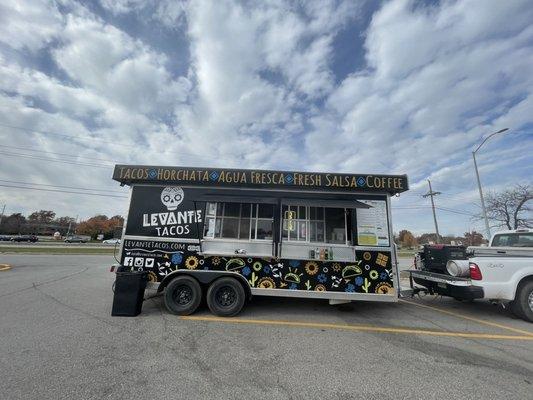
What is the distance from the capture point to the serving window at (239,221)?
6.49 m

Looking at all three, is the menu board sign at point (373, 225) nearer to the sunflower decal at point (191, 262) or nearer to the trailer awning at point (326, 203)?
the trailer awning at point (326, 203)

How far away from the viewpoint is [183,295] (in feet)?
20.3

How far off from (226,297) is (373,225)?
3.81 metres

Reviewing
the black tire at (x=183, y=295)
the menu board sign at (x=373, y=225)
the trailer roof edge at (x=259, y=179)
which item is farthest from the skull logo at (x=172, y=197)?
the menu board sign at (x=373, y=225)

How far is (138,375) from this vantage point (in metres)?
3.42

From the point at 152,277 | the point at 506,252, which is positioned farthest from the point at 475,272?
the point at 152,277

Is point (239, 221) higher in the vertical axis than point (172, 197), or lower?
lower

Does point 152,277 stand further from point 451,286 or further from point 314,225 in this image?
point 451,286

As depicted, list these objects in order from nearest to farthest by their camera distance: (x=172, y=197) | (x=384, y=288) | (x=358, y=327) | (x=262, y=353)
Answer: (x=262, y=353) < (x=358, y=327) < (x=384, y=288) < (x=172, y=197)

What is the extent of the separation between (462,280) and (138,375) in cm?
681

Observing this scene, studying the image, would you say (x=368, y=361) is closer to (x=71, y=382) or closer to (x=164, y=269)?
(x=71, y=382)

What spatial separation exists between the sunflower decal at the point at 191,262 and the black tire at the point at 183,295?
0.81 feet

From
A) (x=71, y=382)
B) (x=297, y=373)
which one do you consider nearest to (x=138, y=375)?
(x=71, y=382)

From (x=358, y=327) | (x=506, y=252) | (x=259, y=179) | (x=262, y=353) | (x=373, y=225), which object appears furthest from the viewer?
(x=506, y=252)
